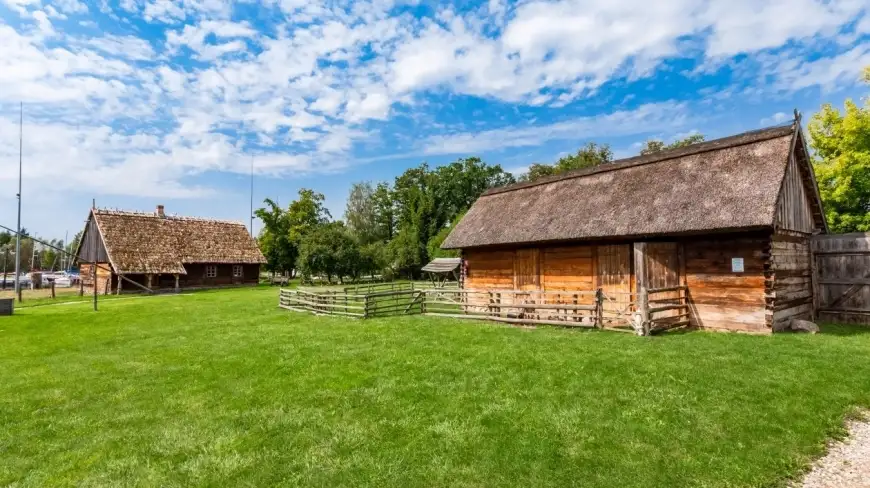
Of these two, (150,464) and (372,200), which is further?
(372,200)

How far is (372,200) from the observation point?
6831 centimetres

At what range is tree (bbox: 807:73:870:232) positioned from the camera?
21.4m

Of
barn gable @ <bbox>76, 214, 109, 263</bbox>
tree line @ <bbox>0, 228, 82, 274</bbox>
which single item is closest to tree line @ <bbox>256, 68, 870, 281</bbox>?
barn gable @ <bbox>76, 214, 109, 263</bbox>

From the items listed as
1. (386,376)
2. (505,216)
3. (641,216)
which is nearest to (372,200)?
(505,216)

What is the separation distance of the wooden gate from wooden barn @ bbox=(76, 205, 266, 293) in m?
39.0

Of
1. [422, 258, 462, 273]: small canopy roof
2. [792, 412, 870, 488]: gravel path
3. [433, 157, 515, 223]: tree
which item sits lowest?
[792, 412, 870, 488]: gravel path

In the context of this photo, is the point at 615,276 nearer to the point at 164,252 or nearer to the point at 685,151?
the point at 685,151

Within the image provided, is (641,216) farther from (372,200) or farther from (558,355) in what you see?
(372,200)

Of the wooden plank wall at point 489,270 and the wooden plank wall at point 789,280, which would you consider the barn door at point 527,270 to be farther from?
the wooden plank wall at point 789,280

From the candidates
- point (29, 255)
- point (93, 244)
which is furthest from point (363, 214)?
point (29, 255)

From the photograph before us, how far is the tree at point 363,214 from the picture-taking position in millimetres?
66625

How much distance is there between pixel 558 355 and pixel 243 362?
692 centimetres

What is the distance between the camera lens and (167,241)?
38656 millimetres

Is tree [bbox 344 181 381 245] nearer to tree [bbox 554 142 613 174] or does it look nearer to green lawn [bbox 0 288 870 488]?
tree [bbox 554 142 613 174]
